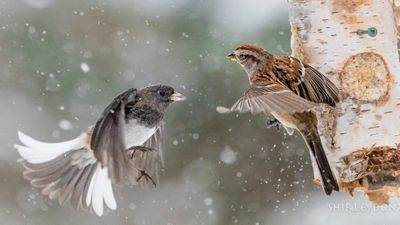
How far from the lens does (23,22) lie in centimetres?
693

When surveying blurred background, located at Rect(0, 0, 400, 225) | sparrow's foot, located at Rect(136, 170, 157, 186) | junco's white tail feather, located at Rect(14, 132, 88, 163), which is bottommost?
blurred background, located at Rect(0, 0, 400, 225)

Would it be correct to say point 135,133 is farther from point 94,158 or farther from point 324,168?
point 324,168

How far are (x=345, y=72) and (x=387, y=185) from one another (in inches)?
22.5

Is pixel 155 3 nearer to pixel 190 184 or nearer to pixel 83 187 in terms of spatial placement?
pixel 190 184

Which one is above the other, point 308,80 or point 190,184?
point 308,80

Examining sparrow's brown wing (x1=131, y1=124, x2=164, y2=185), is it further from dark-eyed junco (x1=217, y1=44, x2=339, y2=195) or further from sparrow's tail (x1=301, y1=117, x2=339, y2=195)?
sparrow's tail (x1=301, y1=117, x2=339, y2=195)

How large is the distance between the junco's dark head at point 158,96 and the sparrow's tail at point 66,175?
14.4 inches

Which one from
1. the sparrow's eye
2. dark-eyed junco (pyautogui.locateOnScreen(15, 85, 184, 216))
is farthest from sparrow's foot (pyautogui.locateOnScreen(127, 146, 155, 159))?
the sparrow's eye

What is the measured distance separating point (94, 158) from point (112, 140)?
431mm

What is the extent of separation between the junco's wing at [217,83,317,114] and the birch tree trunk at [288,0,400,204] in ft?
0.93

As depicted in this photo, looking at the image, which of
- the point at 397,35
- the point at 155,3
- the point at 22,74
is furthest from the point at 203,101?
the point at 397,35

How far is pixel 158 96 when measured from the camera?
13.3ft

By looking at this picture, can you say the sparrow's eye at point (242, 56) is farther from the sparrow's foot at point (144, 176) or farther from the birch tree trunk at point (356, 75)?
the sparrow's foot at point (144, 176)

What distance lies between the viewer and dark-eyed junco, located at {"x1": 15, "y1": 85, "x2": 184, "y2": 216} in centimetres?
393
